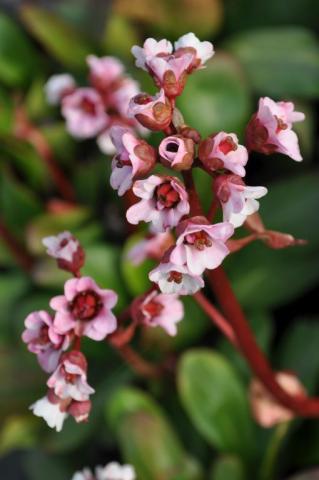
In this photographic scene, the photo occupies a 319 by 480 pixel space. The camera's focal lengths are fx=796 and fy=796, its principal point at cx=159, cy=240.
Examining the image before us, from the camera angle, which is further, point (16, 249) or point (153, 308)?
point (16, 249)

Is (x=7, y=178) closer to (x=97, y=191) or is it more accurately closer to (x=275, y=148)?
(x=97, y=191)

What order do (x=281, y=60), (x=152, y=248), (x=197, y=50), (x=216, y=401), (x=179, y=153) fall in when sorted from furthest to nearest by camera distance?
(x=281, y=60) → (x=216, y=401) → (x=152, y=248) → (x=197, y=50) → (x=179, y=153)

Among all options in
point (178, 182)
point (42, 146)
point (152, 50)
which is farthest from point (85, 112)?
point (178, 182)

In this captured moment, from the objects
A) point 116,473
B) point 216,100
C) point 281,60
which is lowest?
point 116,473

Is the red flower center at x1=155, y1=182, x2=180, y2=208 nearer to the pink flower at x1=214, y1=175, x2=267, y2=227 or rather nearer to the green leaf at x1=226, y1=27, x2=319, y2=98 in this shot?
the pink flower at x1=214, y1=175, x2=267, y2=227

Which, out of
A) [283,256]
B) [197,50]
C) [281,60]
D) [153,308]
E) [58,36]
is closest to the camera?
[197,50]

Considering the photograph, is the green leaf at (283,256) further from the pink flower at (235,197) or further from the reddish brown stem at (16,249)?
the pink flower at (235,197)

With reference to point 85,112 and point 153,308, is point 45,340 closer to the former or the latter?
point 153,308

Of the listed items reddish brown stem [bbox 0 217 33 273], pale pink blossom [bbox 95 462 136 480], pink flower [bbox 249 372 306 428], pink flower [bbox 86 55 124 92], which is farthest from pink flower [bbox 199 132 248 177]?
reddish brown stem [bbox 0 217 33 273]

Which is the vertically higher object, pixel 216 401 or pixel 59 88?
pixel 59 88
